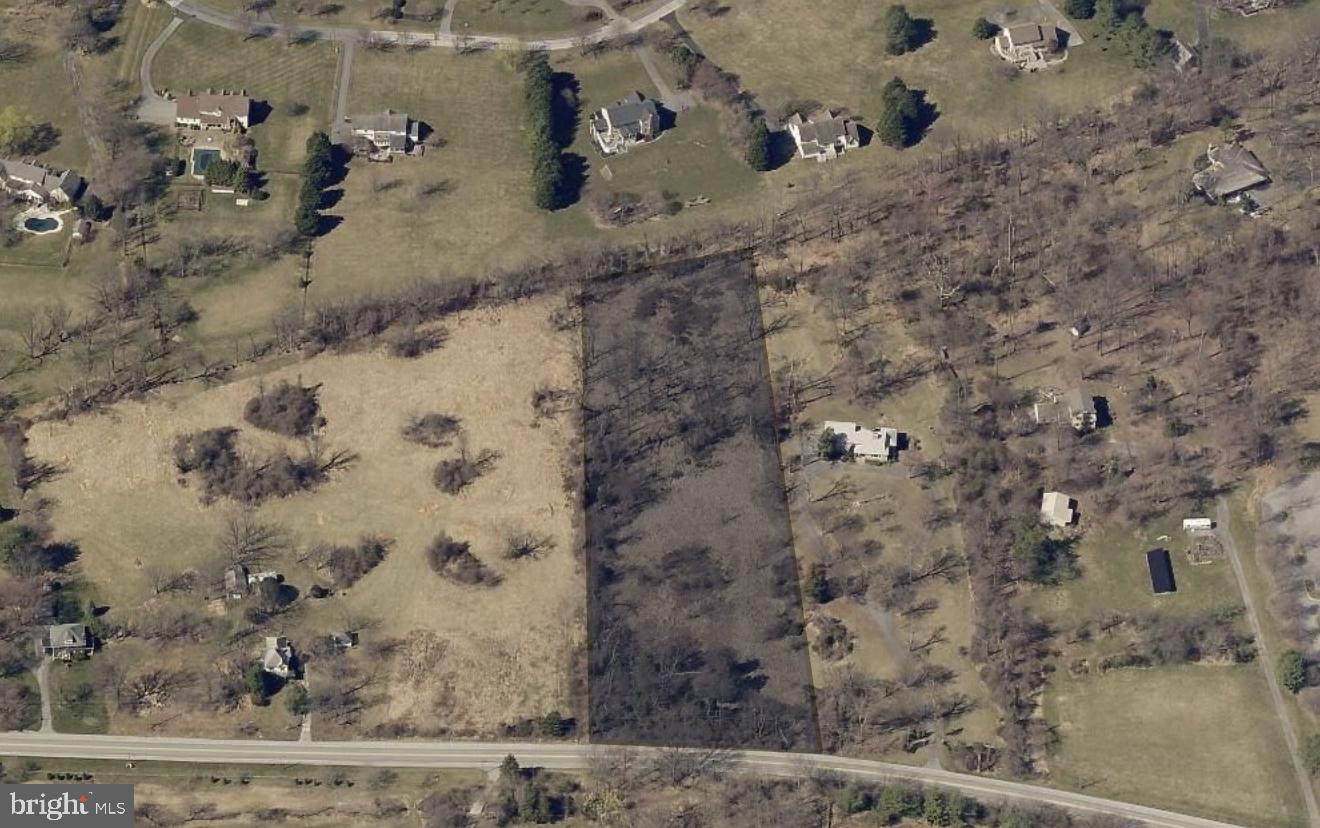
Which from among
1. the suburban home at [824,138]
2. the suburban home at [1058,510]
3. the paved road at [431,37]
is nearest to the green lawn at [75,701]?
the paved road at [431,37]

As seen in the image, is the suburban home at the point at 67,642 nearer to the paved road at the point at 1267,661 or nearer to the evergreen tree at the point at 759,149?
the evergreen tree at the point at 759,149

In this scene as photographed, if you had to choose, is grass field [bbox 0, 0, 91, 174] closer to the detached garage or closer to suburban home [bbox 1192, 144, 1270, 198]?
the detached garage

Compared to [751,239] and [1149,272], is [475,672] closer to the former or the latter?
[751,239]

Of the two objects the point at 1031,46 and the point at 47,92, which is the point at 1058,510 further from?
the point at 47,92

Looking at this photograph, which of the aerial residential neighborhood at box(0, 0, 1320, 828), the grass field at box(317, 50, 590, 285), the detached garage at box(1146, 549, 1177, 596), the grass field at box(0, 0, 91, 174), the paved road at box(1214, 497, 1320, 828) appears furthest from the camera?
the grass field at box(0, 0, 91, 174)

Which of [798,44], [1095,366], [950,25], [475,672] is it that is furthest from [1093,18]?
[475,672]

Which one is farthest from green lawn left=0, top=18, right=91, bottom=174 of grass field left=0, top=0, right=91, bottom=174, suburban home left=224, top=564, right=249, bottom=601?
suburban home left=224, top=564, right=249, bottom=601

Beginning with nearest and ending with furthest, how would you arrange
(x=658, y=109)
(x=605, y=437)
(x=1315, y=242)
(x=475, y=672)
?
(x=475, y=672) < (x=605, y=437) < (x=1315, y=242) < (x=658, y=109)
